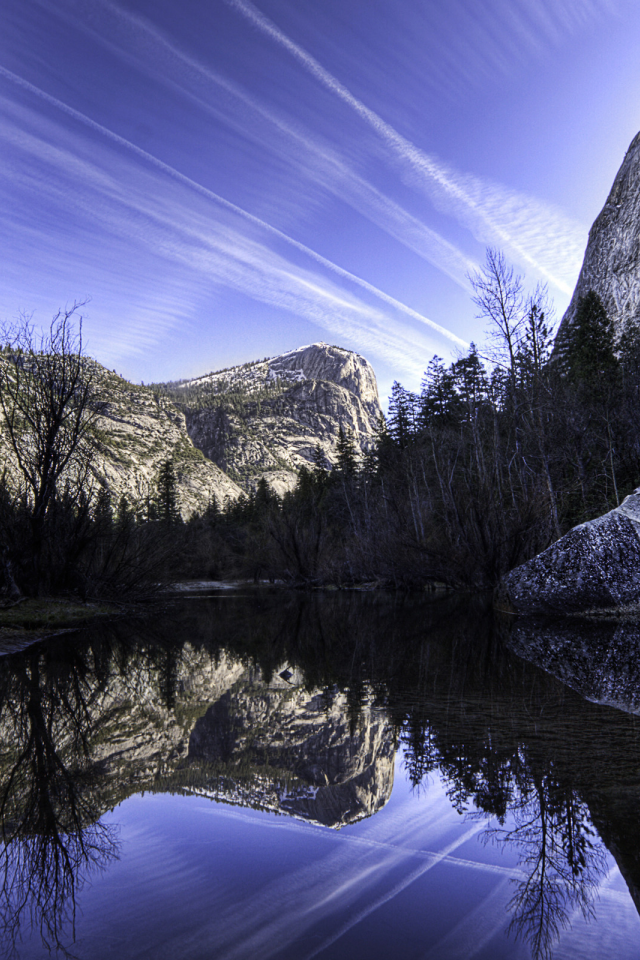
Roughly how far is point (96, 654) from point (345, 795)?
770cm

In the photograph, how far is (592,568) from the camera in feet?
42.7

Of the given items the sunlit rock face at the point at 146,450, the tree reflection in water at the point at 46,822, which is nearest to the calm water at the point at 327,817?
the tree reflection in water at the point at 46,822

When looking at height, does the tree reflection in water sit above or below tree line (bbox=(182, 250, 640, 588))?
below

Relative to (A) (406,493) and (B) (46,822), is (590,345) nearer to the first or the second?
(A) (406,493)

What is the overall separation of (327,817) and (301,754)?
1043 mm

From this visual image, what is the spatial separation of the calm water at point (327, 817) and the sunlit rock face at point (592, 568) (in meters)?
6.21

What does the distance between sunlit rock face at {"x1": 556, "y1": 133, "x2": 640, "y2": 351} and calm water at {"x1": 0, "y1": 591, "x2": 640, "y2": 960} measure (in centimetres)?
4928

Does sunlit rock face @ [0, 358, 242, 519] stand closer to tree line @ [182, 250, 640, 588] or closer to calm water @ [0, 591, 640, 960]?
tree line @ [182, 250, 640, 588]

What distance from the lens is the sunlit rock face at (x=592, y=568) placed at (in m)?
12.7

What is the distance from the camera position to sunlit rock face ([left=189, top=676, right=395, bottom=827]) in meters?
3.47

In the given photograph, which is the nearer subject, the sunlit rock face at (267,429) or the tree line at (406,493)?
the tree line at (406,493)

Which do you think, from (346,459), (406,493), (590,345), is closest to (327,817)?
(406,493)

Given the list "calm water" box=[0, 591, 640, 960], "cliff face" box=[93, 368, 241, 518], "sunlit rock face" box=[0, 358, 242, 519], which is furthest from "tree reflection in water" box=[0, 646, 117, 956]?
"cliff face" box=[93, 368, 241, 518]

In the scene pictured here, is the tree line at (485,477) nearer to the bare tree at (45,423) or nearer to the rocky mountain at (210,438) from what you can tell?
the bare tree at (45,423)
